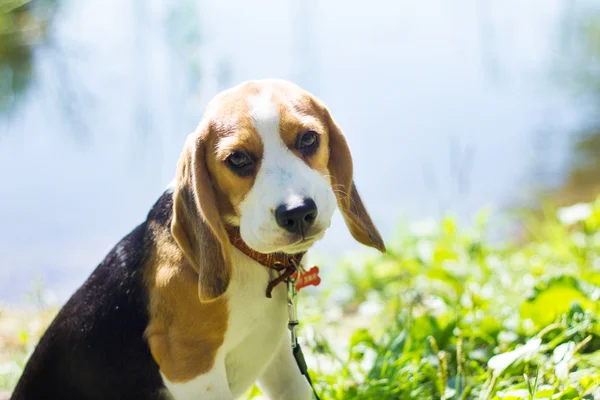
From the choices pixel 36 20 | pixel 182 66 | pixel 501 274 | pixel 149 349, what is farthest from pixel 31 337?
pixel 36 20

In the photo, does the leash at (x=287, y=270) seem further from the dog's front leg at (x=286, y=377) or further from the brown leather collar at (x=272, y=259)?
the dog's front leg at (x=286, y=377)

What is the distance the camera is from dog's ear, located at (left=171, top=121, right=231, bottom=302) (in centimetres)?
248

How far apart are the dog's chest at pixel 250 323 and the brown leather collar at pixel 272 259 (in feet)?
0.09

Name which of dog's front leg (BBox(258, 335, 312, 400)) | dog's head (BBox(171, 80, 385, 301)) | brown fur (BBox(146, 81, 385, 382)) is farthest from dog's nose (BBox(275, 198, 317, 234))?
dog's front leg (BBox(258, 335, 312, 400))

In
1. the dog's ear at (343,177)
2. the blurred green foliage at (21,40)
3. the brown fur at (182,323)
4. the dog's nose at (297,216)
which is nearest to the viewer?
the dog's nose at (297,216)

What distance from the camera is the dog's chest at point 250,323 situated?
8.62 ft

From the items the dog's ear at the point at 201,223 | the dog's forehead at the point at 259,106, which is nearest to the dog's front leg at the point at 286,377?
the dog's ear at the point at 201,223

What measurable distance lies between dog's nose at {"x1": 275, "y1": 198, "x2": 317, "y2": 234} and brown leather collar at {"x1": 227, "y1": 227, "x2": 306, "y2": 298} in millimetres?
345

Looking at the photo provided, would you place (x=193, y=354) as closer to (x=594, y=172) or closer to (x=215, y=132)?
(x=215, y=132)

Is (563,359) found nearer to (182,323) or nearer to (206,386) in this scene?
(206,386)

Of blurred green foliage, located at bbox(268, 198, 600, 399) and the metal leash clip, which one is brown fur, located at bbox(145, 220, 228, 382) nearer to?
the metal leash clip

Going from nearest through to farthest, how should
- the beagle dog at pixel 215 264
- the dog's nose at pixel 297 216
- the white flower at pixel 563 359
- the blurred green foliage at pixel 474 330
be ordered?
the dog's nose at pixel 297 216 < the beagle dog at pixel 215 264 < the white flower at pixel 563 359 < the blurred green foliage at pixel 474 330

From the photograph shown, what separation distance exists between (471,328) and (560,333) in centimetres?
47

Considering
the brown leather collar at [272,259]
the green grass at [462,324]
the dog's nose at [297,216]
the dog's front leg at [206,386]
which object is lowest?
the green grass at [462,324]
